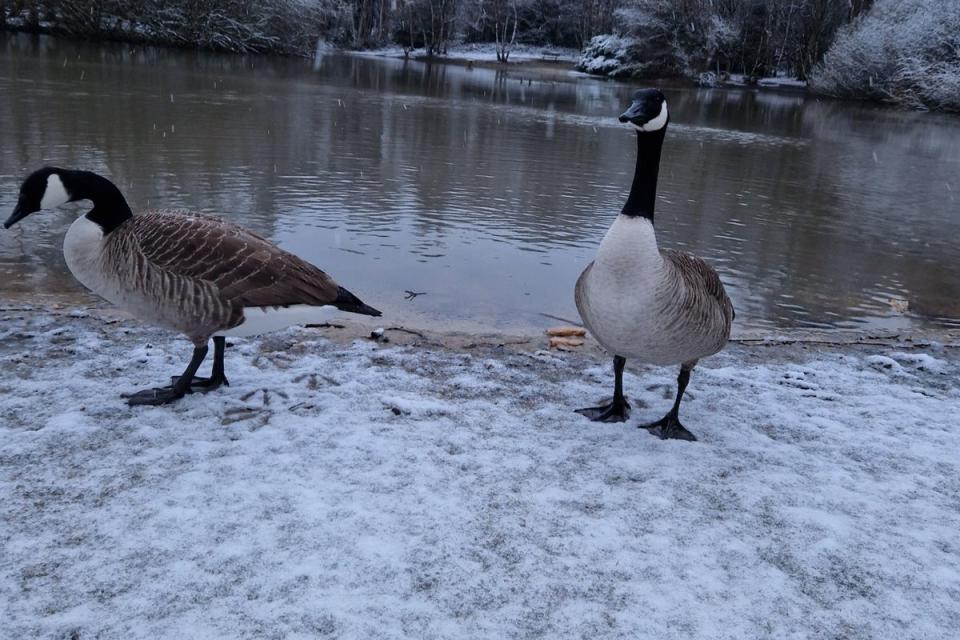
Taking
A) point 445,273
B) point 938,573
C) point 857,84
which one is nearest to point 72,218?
point 445,273

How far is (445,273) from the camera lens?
7.24 m

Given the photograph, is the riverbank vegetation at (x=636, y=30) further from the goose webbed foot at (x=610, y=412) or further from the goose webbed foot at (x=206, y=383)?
the goose webbed foot at (x=206, y=383)

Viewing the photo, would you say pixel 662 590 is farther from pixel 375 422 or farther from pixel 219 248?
pixel 219 248

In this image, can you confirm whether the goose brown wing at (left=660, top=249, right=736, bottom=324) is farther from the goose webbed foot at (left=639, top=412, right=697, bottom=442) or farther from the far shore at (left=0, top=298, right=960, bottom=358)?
the far shore at (left=0, top=298, right=960, bottom=358)

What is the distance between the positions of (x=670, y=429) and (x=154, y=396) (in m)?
3.03

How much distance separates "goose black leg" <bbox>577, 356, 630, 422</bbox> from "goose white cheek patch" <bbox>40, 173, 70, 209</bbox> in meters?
3.28

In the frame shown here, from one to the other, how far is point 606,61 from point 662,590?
52.1 metres

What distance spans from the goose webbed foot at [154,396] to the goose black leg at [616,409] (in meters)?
2.41

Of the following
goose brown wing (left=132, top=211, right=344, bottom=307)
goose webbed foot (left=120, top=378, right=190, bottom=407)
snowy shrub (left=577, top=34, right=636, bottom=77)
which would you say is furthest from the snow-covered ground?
snowy shrub (left=577, top=34, right=636, bottom=77)

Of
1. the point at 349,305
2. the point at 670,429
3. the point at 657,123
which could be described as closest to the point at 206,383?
the point at 349,305

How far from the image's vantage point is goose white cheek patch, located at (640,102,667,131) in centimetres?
404

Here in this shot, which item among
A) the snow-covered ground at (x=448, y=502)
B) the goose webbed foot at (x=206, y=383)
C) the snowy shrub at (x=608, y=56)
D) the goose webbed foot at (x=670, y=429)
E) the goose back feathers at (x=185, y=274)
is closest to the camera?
the snow-covered ground at (x=448, y=502)

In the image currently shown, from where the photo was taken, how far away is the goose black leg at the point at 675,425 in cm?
421

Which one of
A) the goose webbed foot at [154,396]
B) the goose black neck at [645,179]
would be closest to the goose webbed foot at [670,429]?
A: the goose black neck at [645,179]
